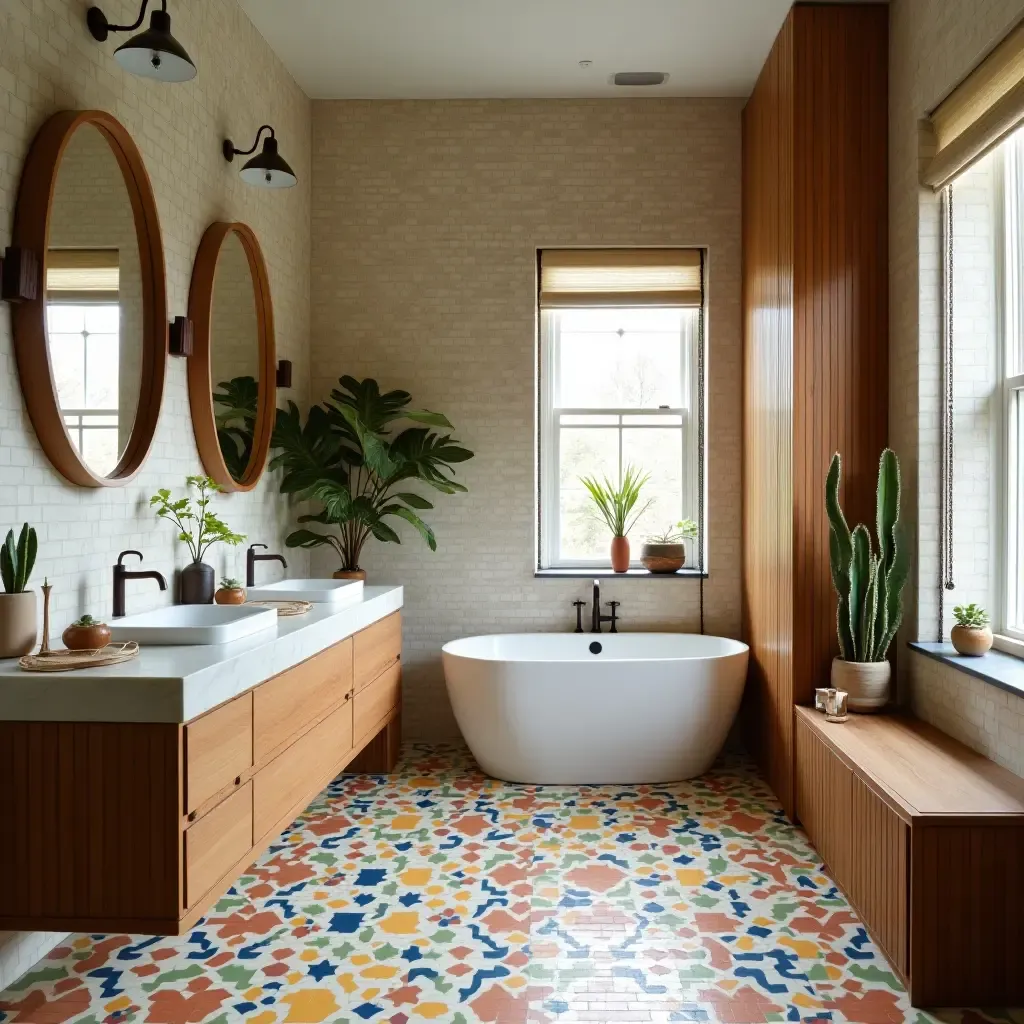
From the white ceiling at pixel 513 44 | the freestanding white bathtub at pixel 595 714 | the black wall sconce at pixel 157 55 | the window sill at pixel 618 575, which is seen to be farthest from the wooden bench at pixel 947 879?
the white ceiling at pixel 513 44

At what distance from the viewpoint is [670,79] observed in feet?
15.3

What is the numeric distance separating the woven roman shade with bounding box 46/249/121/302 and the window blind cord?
294cm

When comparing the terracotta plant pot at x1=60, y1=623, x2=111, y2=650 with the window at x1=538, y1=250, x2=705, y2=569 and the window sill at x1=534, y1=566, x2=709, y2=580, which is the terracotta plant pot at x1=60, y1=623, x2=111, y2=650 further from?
the window at x1=538, y1=250, x2=705, y2=569

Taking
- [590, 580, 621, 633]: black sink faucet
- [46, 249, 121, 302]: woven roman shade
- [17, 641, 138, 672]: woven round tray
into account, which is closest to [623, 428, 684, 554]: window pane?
[590, 580, 621, 633]: black sink faucet

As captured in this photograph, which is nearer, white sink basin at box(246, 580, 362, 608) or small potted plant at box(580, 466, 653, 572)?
white sink basin at box(246, 580, 362, 608)

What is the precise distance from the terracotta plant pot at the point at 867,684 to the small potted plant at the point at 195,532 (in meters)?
2.40

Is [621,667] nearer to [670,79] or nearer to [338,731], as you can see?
[338,731]

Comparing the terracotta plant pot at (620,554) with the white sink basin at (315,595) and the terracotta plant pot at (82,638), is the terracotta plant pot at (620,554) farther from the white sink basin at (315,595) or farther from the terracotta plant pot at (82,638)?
the terracotta plant pot at (82,638)

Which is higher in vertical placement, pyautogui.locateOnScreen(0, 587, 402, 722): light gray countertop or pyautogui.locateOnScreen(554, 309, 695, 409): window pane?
pyautogui.locateOnScreen(554, 309, 695, 409): window pane

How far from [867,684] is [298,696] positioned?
84.6 inches

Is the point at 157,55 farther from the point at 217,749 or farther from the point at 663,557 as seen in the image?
the point at 663,557

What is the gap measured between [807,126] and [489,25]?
152 cm

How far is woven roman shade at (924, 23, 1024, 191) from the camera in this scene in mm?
2756

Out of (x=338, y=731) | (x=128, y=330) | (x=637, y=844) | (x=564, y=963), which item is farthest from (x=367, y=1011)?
(x=128, y=330)
